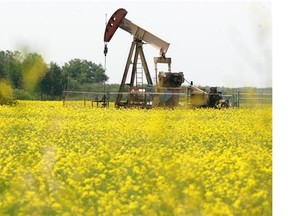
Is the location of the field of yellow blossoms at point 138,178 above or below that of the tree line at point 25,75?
below

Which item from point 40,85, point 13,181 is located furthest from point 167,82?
point 40,85

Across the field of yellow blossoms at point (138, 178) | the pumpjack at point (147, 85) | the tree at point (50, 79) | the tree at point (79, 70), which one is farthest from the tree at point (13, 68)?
the pumpjack at point (147, 85)

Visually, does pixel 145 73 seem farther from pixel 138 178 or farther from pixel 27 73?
pixel 27 73

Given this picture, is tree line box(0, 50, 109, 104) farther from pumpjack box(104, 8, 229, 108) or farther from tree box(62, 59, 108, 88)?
pumpjack box(104, 8, 229, 108)

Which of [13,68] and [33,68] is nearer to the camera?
[33,68]

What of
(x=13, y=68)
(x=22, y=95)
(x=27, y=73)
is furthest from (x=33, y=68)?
(x=22, y=95)

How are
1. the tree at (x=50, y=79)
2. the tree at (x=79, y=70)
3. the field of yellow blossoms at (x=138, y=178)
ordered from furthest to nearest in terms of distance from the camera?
1. the tree at (x=79, y=70)
2. the field of yellow blossoms at (x=138, y=178)
3. the tree at (x=50, y=79)

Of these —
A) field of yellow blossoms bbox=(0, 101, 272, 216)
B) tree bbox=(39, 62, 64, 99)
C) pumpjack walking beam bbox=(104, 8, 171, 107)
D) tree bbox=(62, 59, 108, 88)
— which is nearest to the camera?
tree bbox=(39, 62, 64, 99)

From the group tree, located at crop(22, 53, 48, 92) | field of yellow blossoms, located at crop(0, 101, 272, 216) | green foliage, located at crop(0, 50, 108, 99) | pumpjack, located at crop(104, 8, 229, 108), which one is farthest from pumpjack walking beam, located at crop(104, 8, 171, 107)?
tree, located at crop(22, 53, 48, 92)

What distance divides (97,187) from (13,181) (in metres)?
0.64

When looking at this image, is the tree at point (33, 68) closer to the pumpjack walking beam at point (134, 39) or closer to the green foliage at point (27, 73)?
the green foliage at point (27, 73)

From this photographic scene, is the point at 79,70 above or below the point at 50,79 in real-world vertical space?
above

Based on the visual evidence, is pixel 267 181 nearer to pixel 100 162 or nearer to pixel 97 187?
pixel 97 187

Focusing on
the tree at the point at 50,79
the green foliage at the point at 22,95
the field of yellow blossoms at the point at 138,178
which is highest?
the tree at the point at 50,79
